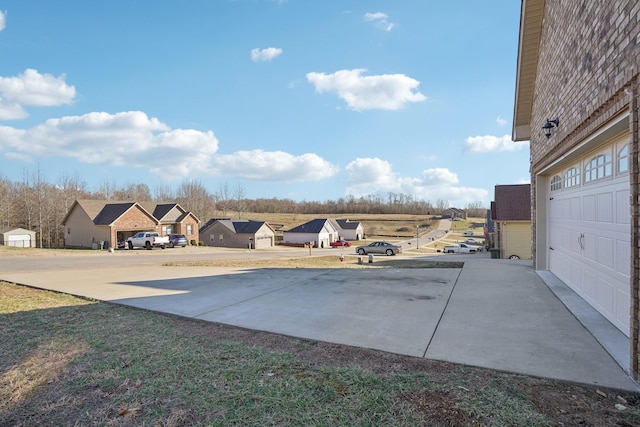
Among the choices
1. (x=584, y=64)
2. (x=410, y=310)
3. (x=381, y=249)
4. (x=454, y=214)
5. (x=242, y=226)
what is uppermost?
(x=584, y=64)

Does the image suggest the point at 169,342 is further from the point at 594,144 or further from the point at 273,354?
the point at 594,144

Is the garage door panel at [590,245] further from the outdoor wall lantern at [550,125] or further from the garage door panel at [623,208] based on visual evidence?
the outdoor wall lantern at [550,125]

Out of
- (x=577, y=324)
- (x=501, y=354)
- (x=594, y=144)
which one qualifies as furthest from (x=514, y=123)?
(x=501, y=354)

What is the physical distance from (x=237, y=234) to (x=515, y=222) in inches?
1294

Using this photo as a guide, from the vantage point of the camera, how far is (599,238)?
5.27 meters

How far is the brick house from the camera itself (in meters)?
3.45

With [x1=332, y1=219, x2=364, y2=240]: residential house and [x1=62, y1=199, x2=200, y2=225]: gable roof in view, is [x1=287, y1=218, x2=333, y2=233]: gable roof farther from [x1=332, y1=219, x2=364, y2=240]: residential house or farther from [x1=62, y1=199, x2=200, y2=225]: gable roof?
[x1=62, y1=199, x2=200, y2=225]: gable roof

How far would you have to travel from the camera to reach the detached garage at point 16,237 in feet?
113

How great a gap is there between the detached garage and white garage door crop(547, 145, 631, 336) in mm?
44089

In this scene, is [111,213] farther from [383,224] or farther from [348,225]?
[383,224]

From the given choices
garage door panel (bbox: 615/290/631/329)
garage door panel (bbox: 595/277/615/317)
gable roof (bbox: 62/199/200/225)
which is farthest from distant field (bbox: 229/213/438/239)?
garage door panel (bbox: 615/290/631/329)

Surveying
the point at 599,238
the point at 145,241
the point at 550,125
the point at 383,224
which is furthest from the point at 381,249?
the point at 383,224

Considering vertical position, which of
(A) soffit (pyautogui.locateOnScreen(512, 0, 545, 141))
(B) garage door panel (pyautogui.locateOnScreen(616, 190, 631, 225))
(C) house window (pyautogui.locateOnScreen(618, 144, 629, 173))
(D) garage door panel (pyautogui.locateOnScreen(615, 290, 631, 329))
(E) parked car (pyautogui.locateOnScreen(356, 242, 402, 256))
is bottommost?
(E) parked car (pyautogui.locateOnScreen(356, 242, 402, 256))

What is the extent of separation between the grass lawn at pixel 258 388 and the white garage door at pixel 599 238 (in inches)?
82.6
